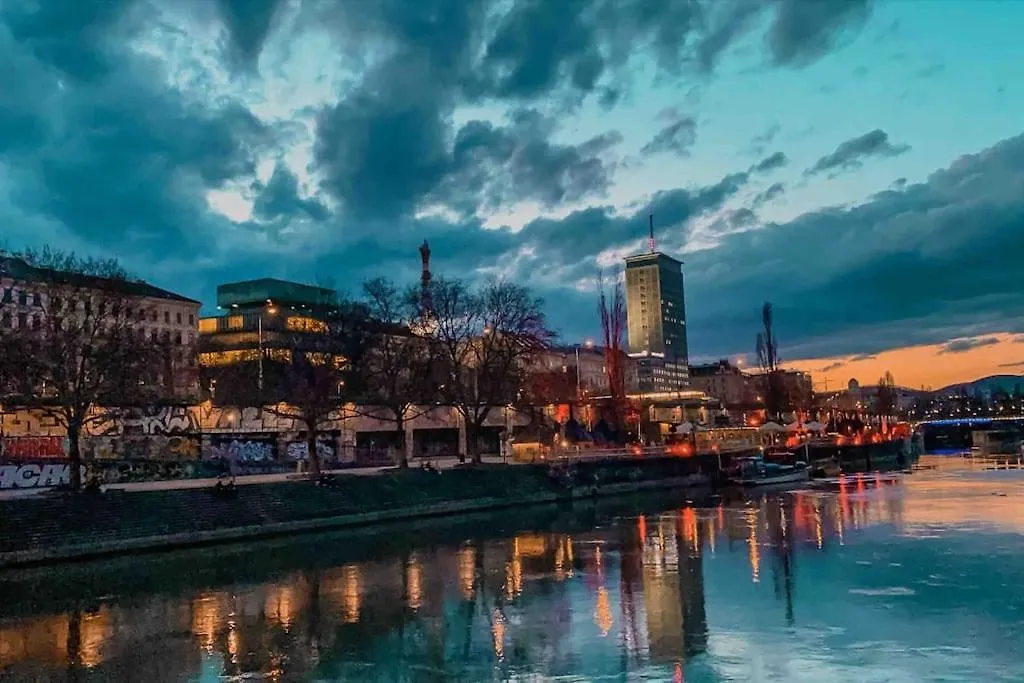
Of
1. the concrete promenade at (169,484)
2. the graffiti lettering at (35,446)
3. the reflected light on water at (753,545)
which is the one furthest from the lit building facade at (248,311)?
the reflected light on water at (753,545)

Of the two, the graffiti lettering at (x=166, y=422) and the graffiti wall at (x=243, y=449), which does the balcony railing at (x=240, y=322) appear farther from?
the graffiti wall at (x=243, y=449)

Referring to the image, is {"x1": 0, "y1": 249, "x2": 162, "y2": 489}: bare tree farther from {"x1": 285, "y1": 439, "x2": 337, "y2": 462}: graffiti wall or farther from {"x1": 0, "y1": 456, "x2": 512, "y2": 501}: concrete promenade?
{"x1": 285, "y1": 439, "x2": 337, "y2": 462}: graffiti wall

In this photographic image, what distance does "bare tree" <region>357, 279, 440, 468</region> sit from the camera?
228 feet

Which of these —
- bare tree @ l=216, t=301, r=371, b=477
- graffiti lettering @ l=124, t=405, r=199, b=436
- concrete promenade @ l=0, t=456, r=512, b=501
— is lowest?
concrete promenade @ l=0, t=456, r=512, b=501

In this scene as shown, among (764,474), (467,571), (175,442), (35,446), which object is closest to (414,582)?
(467,571)

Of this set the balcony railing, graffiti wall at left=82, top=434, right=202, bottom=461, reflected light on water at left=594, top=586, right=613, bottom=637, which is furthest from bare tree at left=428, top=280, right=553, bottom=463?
the balcony railing

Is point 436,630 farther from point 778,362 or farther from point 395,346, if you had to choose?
point 778,362

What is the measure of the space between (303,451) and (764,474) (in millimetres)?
48558

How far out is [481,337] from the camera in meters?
78.8

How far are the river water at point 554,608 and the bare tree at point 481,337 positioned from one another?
28.3 metres

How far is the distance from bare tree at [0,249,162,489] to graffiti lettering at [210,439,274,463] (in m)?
17.3

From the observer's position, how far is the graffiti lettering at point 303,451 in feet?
245

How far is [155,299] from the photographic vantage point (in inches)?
5851

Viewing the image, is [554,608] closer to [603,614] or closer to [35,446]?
[603,614]
